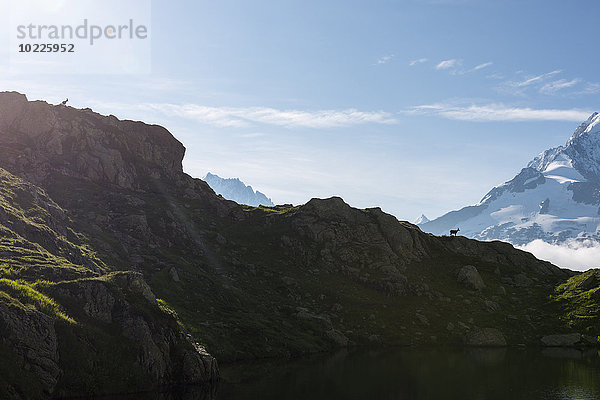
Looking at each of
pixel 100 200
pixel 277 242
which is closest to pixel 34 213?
pixel 100 200

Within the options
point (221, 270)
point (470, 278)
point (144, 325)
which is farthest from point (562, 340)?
point (144, 325)

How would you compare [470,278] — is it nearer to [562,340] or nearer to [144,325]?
[562,340]

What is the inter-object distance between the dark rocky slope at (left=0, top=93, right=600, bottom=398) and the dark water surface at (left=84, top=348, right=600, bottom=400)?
6.42m

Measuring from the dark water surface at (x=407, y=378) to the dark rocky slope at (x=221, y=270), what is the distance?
6.42 metres

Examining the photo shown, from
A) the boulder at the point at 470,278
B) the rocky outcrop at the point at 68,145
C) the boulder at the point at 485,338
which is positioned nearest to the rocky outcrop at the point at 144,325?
the rocky outcrop at the point at 68,145

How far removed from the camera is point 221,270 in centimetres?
13350

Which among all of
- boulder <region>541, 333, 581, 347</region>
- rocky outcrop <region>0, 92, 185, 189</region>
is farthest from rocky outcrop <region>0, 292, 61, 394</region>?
boulder <region>541, 333, 581, 347</region>

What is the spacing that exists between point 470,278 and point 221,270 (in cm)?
7858

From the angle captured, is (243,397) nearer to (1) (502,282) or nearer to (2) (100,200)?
(2) (100,200)

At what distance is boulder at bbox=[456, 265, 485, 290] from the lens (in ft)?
509

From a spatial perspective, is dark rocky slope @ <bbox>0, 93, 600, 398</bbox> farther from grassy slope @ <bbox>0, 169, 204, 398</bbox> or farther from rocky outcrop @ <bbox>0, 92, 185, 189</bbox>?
rocky outcrop @ <bbox>0, 92, 185, 189</bbox>

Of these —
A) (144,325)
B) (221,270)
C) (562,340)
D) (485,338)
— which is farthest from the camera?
(221,270)

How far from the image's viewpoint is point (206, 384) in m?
67.2

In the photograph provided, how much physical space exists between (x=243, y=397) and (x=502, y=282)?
419 ft
